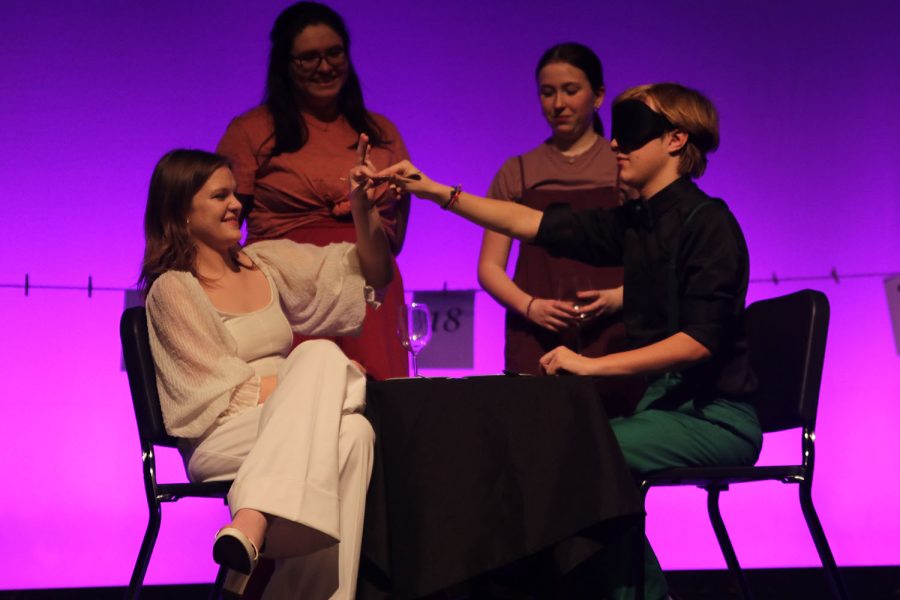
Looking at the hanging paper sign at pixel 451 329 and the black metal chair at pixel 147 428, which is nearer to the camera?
the black metal chair at pixel 147 428

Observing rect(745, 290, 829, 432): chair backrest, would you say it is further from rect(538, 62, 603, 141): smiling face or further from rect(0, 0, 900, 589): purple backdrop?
rect(0, 0, 900, 589): purple backdrop

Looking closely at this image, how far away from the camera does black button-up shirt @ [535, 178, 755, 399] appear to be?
7.64 feet

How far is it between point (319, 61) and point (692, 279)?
128 cm

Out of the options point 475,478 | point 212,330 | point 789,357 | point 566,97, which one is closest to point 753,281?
point 566,97

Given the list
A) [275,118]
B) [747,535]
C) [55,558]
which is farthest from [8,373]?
[747,535]

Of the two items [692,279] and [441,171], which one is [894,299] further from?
[692,279]

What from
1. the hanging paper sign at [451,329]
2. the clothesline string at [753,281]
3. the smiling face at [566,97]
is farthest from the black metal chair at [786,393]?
the clothesline string at [753,281]

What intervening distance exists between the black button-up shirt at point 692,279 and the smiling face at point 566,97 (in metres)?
0.61

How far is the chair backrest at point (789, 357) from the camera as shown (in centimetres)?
250

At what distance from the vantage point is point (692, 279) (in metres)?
2.36

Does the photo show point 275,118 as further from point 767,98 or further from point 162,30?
point 767,98

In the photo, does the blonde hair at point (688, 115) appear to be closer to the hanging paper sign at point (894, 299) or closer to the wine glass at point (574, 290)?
the wine glass at point (574, 290)

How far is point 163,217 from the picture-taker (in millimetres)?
2656

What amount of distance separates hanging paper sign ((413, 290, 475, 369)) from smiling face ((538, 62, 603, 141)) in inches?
44.1
